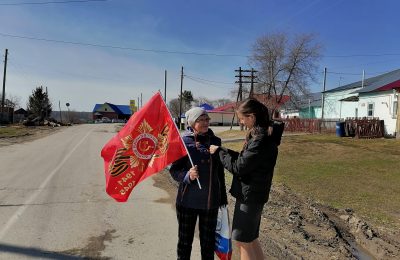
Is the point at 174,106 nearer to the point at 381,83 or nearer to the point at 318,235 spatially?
the point at 381,83

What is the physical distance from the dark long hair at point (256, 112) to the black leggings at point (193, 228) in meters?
0.87

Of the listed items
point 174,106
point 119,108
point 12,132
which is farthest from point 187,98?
point 12,132

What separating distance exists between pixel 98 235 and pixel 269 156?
10.9 feet

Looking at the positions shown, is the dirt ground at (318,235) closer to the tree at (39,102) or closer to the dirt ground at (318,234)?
the dirt ground at (318,234)

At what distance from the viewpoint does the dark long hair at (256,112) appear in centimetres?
372

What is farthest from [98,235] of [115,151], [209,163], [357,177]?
[357,177]

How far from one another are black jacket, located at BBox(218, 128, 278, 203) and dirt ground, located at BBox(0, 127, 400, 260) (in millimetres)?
1745

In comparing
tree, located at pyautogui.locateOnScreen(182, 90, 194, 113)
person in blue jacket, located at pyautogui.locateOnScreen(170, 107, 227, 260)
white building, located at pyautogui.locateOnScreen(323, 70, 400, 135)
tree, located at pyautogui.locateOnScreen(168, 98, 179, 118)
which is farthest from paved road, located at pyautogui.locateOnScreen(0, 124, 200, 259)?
tree, located at pyautogui.locateOnScreen(182, 90, 194, 113)

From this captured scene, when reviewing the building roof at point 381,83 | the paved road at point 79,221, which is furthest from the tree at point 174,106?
the paved road at point 79,221

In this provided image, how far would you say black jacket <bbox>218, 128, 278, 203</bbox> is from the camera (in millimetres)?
3605

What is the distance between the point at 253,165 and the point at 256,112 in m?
0.49

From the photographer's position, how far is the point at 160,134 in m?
4.21

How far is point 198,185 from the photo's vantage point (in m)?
3.85

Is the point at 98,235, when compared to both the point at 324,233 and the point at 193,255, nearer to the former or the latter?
the point at 193,255
